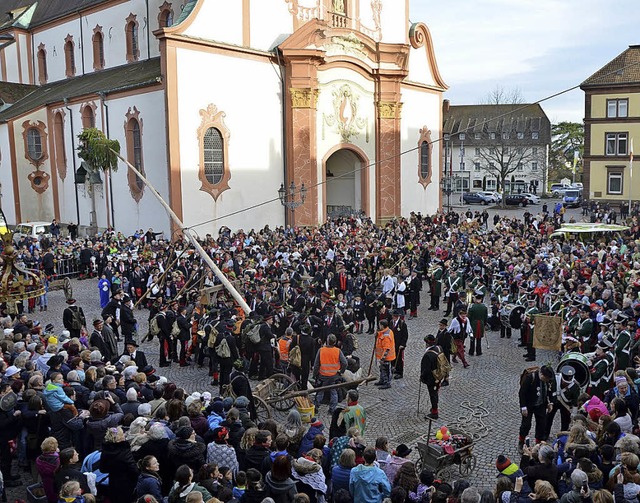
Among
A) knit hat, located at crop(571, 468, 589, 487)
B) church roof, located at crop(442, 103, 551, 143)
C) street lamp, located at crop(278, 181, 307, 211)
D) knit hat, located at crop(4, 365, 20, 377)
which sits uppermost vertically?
church roof, located at crop(442, 103, 551, 143)

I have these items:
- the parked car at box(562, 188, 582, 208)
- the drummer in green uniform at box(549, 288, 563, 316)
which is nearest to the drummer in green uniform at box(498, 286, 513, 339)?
the drummer in green uniform at box(549, 288, 563, 316)

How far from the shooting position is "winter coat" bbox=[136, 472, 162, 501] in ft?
21.3

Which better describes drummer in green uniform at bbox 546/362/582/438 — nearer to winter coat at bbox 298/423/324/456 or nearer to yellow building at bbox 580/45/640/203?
winter coat at bbox 298/423/324/456

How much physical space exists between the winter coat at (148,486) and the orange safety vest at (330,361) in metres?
5.29

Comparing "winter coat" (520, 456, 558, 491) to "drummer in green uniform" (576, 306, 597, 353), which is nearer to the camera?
"winter coat" (520, 456, 558, 491)

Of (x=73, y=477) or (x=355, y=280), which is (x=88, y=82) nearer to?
(x=355, y=280)

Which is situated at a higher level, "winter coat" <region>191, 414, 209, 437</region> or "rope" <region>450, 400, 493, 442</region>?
"winter coat" <region>191, 414, 209, 437</region>

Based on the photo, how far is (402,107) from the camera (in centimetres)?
3728

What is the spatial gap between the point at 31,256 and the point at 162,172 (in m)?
7.35

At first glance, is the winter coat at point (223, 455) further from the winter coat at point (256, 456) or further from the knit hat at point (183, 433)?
the knit hat at point (183, 433)

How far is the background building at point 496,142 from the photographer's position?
6938 centimetres

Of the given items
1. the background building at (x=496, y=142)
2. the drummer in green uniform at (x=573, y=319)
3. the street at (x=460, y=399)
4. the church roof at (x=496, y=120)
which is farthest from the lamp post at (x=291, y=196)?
the church roof at (x=496, y=120)

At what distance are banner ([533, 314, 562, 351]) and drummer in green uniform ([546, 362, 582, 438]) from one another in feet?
12.1

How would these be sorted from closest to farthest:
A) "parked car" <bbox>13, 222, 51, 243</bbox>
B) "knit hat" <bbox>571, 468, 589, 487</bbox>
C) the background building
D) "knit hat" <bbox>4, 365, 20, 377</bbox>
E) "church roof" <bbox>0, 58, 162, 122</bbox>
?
"knit hat" <bbox>571, 468, 589, 487</bbox> < "knit hat" <bbox>4, 365, 20, 377</bbox> < "parked car" <bbox>13, 222, 51, 243</bbox> < "church roof" <bbox>0, 58, 162, 122</bbox> < the background building
